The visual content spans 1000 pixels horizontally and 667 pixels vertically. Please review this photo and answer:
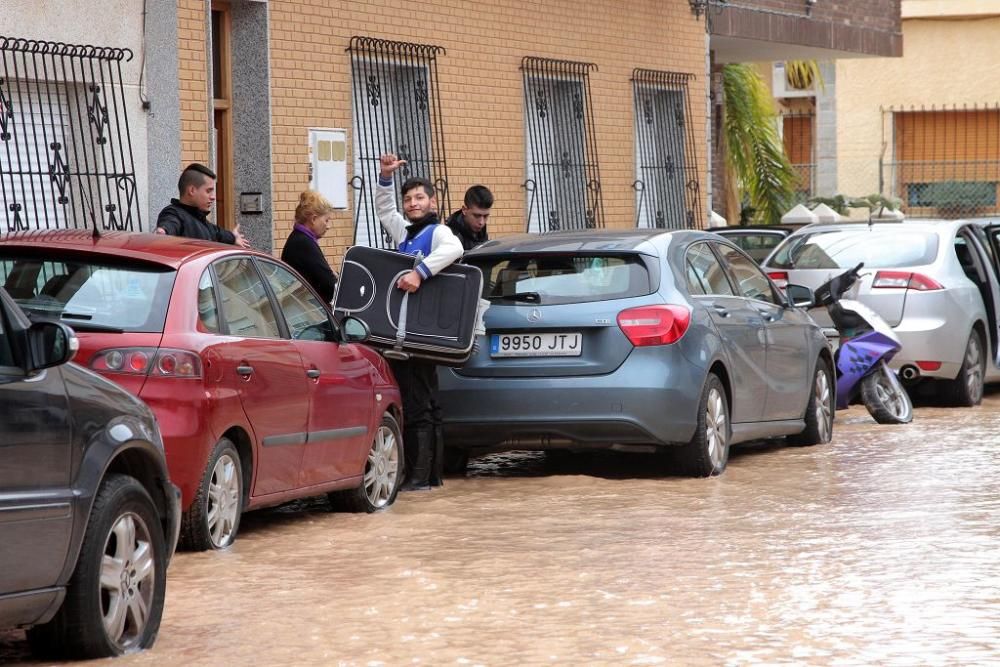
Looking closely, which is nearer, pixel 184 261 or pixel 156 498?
pixel 156 498

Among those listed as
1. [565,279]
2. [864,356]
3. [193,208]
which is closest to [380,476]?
[565,279]

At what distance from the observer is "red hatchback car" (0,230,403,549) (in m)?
8.55

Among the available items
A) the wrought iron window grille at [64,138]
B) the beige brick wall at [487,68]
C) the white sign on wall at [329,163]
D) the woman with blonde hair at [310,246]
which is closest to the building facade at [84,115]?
the wrought iron window grille at [64,138]

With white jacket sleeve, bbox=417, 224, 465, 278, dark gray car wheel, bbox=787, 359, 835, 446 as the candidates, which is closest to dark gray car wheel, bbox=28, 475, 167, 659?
white jacket sleeve, bbox=417, 224, 465, 278

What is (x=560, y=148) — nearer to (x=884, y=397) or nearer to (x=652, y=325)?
(x=884, y=397)

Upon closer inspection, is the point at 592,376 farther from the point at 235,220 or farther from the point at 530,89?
the point at 530,89

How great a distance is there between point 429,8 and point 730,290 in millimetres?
5706

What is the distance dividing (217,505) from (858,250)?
31.3ft

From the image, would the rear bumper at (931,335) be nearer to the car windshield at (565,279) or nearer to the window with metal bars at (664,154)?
the window with metal bars at (664,154)

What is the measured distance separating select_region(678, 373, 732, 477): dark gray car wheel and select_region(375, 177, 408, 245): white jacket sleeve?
228 cm

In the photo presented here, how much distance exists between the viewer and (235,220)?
15.6 metres

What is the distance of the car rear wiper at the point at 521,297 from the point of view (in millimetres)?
11859

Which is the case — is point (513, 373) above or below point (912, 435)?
above

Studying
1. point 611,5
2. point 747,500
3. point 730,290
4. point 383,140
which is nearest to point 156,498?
point 747,500
